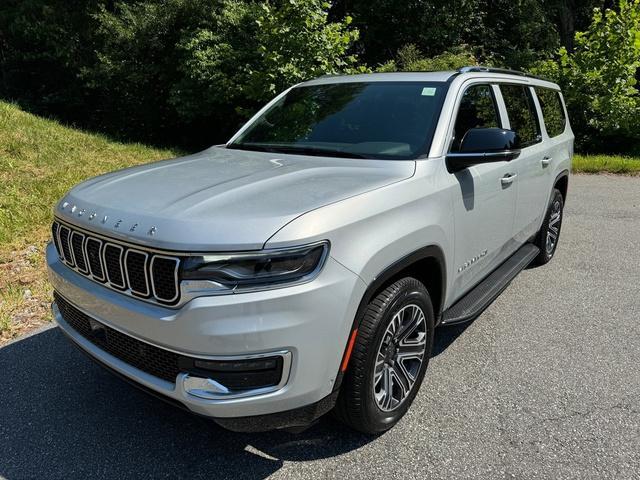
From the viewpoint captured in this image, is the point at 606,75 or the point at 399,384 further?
the point at 606,75

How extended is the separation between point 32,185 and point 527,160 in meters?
6.43

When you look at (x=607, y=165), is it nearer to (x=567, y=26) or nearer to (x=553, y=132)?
(x=553, y=132)

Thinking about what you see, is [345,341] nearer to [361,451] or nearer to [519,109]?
[361,451]

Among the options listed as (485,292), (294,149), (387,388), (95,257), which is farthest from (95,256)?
(485,292)

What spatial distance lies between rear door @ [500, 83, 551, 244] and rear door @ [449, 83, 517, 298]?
0.21 meters

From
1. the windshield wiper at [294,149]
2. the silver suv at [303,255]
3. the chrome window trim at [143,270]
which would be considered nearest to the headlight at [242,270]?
the silver suv at [303,255]

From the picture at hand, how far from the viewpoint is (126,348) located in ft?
7.72

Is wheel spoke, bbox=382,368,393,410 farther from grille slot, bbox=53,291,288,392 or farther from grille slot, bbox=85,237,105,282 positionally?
grille slot, bbox=85,237,105,282

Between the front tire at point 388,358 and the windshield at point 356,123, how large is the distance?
891 millimetres

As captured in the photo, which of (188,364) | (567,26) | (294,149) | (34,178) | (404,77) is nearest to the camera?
(188,364)

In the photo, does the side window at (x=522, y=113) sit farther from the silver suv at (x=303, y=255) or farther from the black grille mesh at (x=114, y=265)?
the black grille mesh at (x=114, y=265)

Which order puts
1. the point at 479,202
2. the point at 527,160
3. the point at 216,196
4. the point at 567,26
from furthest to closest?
the point at 567,26
the point at 527,160
the point at 479,202
the point at 216,196

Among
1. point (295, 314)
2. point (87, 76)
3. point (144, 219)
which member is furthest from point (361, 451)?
point (87, 76)

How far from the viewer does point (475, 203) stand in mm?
3205
